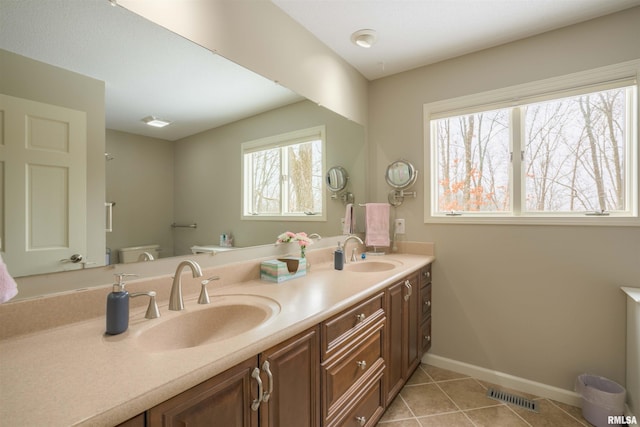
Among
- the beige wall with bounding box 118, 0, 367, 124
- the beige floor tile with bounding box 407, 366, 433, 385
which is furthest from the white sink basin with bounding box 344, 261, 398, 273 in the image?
the beige wall with bounding box 118, 0, 367, 124

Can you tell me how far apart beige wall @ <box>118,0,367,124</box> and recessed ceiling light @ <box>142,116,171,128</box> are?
37 cm

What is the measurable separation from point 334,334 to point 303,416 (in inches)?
12.3

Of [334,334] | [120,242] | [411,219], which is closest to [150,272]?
[120,242]

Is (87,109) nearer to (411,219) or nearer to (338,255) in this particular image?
(338,255)

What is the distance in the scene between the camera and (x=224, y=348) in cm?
83

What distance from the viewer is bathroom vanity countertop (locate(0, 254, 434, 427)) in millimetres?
582

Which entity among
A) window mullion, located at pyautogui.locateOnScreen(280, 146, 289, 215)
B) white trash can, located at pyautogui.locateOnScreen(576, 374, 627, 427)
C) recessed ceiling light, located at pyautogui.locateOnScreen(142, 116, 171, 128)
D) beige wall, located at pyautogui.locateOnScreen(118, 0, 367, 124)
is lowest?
white trash can, located at pyautogui.locateOnScreen(576, 374, 627, 427)

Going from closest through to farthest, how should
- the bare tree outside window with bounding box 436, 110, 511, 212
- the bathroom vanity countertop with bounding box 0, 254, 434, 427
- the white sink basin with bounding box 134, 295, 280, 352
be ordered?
the bathroom vanity countertop with bounding box 0, 254, 434, 427 < the white sink basin with bounding box 134, 295, 280, 352 < the bare tree outside window with bounding box 436, 110, 511, 212

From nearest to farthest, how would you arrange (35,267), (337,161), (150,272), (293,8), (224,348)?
(224,348)
(35,267)
(150,272)
(293,8)
(337,161)

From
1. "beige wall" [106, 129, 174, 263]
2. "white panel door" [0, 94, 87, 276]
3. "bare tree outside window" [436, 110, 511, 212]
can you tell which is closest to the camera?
"white panel door" [0, 94, 87, 276]

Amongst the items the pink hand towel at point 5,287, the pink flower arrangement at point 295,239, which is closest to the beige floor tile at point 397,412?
the pink flower arrangement at point 295,239

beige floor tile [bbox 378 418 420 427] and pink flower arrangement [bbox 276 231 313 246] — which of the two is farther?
pink flower arrangement [bbox 276 231 313 246]

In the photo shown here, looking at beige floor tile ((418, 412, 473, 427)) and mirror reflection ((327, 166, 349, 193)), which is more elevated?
mirror reflection ((327, 166, 349, 193))

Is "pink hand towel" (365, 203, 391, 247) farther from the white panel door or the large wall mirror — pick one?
the white panel door
